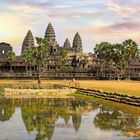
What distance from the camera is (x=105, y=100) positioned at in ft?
207

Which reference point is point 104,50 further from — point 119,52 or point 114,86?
point 114,86

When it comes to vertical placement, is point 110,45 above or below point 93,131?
above

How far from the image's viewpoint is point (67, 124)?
36750 mm

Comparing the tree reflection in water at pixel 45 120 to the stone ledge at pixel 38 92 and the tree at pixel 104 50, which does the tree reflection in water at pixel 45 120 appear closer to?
the stone ledge at pixel 38 92

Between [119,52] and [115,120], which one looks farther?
[119,52]

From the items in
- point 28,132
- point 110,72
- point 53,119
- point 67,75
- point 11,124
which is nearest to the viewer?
point 28,132

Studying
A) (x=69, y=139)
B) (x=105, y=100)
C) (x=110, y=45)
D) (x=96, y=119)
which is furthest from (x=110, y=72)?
(x=69, y=139)

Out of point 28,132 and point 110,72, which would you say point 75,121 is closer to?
point 28,132

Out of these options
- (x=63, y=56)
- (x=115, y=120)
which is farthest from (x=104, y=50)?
(x=115, y=120)

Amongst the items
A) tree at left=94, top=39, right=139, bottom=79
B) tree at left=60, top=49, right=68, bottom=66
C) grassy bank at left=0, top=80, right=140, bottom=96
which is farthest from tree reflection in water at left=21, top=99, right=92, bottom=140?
tree at left=60, top=49, right=68, bottom=66

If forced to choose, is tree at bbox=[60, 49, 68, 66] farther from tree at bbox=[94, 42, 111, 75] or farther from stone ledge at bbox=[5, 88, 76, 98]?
stone ledge at bbox=[5, 88, 76, 98]

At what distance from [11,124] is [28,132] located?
4894 mm

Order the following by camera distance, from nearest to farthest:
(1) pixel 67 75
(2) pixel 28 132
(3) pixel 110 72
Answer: (2) pixel 28 132 → (1) pixel 67 75 → (3) pixel 110 72

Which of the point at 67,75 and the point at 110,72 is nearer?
the point at 67,75
